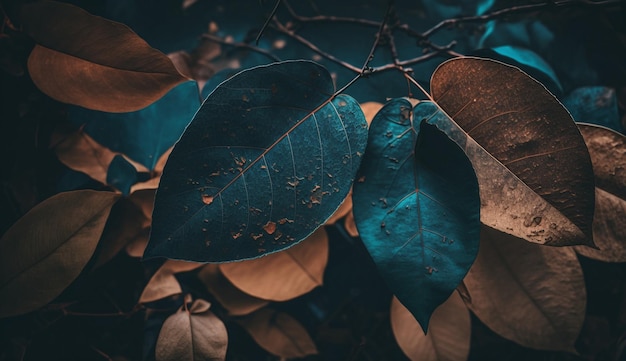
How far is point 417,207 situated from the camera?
375 mm

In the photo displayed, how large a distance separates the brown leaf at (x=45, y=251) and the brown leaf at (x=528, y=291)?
17.0 inches

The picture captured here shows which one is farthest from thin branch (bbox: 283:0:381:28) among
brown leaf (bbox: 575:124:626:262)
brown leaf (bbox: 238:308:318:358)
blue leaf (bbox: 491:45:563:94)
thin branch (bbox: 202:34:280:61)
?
brown leaf (bbox: 238:308:318:358)

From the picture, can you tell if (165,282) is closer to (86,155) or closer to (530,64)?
(86,155)

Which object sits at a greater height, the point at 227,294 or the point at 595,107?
the point at 595,107

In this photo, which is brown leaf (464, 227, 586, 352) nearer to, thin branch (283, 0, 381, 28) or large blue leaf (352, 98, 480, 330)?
large blue leaf (352, 98, 480, 330)

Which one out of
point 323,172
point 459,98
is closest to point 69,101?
point 323,172

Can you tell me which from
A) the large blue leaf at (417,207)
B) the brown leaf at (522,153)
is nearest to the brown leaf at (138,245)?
the large blue leaf at (417,207)

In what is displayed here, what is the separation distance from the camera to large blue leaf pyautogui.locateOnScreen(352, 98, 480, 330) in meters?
0.35

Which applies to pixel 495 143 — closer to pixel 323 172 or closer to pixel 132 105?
pixel 323 172

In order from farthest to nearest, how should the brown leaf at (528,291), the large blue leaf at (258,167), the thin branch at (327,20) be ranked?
the thin branch at (327,20), the brown leaf at (528,291), the large blue leaf at (258,167)

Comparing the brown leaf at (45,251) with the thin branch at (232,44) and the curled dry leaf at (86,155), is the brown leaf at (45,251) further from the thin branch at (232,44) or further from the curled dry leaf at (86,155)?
the thin branch at (232,44)

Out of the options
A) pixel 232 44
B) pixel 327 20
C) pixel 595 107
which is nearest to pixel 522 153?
pixel 595 107

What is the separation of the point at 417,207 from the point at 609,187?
0.22 metres

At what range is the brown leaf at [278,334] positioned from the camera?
0.51 meters
